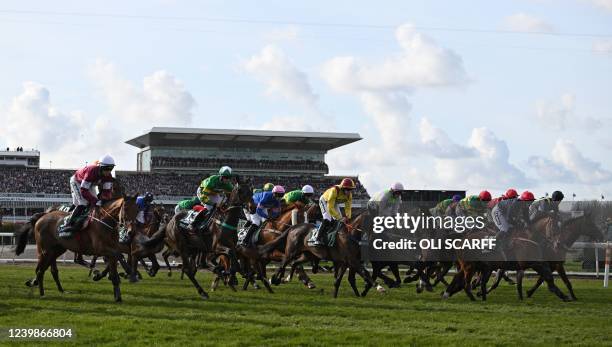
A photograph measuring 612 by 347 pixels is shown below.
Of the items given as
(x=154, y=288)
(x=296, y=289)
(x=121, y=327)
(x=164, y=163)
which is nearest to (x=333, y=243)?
(x=296, y=289)

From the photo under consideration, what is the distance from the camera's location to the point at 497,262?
14758 millimetres

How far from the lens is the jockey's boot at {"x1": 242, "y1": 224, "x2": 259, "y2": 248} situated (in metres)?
17.0

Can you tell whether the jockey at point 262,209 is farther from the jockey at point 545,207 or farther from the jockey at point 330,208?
the jockey at point 545,207

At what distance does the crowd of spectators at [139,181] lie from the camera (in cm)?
6444

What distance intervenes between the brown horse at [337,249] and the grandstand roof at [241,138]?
5990 centimetres

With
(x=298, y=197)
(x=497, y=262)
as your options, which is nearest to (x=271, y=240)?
(x=298, y=197)

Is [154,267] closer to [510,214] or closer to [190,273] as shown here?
[190,273]

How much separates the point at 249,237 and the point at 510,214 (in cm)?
506

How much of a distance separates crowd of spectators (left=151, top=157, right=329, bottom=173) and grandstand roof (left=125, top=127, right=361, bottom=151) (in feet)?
4.42

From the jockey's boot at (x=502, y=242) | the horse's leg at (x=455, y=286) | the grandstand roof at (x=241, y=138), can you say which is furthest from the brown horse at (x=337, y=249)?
the grandstand roof at (x=241, y=138)

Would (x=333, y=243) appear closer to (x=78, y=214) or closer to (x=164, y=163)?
(x=78, y=214)

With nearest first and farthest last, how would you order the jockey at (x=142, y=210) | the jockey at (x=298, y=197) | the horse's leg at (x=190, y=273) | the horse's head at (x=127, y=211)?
the horse's head at (x=127, y=211)
the horse's leg at (x=190, y=273)
the jockey at (x=298, y=197)
the jockey at (x=142, y=210)

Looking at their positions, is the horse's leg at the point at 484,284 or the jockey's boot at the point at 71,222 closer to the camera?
the jockey's boot at the point at 71,222

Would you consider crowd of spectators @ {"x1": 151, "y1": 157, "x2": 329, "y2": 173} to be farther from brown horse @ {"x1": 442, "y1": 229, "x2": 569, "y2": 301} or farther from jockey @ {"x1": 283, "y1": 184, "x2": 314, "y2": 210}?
brown horse @ {"x1": 442, "y1": 229, "x2": 569, "y2": 301}
